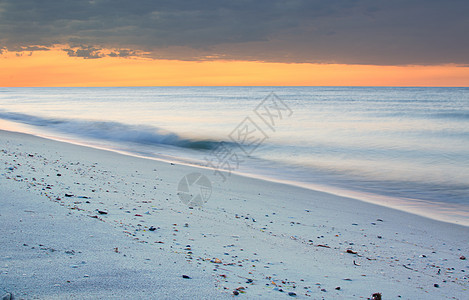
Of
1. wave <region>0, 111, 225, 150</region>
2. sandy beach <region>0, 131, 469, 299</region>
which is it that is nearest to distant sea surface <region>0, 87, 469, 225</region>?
wave <region>0, 111, 225, 150</region>

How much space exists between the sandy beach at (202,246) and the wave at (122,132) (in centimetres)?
1376

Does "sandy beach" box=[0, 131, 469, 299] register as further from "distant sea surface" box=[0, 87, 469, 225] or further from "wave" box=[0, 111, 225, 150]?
"wave" box=[0, 111, 225, 150]

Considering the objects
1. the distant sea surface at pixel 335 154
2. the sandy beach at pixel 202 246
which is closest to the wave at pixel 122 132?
the distant sea surface at pixel 335 154

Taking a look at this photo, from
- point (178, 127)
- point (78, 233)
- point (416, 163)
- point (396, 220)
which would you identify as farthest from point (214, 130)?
point (78, 233)

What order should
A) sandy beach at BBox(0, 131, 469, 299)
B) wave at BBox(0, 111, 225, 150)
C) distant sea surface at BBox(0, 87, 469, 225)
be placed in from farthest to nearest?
wave at BBox(0, 111, 225, 150)
distant sea surface at BBox(0, 87, 469, 225)
sandy beach at BBox(0, 131, 469, 299)

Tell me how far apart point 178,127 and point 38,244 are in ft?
81.3

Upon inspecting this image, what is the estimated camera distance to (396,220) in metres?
7.37

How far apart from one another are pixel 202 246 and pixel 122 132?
23.1 m

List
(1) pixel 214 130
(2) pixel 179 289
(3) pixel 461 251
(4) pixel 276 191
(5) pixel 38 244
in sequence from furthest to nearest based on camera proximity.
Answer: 1. (1) pixel 214 130
2. (4) pixel 276 191
3. (3) pixel 461 251
4. (5) pixel 38 244
5. (2) pixel 179 289

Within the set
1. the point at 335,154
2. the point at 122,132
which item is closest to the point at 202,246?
the point at 335,154

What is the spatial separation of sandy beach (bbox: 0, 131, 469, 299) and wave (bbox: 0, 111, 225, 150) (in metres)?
13.8

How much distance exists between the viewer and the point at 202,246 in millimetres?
4449

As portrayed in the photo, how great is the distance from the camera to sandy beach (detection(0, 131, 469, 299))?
326 centimetres

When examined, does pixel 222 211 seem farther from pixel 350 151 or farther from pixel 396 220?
pixel 350 151
